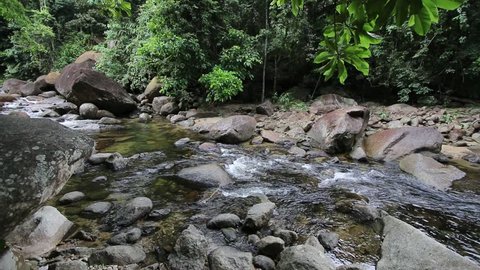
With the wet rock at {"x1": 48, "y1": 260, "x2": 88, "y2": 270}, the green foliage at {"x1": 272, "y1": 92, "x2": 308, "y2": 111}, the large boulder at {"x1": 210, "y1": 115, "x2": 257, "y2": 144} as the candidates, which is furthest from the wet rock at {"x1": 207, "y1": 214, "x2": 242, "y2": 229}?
the green foliage at {"x1": 272, "y1": 92, "x2": 308, "y2": 111}

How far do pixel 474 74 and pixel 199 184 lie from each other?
29.0 feet

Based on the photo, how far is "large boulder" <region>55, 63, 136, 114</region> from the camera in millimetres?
9844

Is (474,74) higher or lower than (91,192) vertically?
higher

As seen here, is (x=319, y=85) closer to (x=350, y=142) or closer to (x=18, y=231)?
(x=350, y=142)

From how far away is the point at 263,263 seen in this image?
2.82m

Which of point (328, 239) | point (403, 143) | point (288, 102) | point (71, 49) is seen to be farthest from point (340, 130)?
point (71, 49)

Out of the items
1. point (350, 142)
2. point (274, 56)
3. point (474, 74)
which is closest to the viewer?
point (350, 142)

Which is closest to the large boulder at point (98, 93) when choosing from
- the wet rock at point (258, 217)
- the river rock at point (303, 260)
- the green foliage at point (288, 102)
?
the green foliage at point (288, 102)

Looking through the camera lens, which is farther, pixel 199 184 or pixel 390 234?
pixel 199 184

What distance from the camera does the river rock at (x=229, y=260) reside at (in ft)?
8.79

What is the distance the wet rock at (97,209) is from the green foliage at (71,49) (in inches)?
615

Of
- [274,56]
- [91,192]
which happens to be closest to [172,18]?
[274,56]

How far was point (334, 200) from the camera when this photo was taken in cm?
438

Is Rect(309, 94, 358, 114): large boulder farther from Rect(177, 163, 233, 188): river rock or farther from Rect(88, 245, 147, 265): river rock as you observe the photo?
Rect(88, 245, 147, 265): river rock
